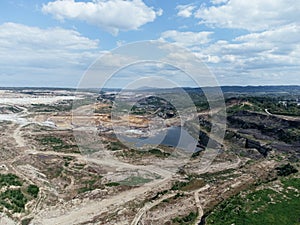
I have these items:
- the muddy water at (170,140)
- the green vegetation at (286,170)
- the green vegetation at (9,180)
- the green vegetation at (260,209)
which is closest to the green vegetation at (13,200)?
the green vegetation at (9,180)

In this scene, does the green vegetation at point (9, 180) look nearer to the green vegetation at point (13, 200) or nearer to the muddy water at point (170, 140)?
the green vegetation at point (13, 200)

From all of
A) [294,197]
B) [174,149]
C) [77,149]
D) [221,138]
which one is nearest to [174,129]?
[221,138]

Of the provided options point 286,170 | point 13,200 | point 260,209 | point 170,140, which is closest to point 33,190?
point 13,200

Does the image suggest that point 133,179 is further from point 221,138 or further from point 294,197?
point 221,138

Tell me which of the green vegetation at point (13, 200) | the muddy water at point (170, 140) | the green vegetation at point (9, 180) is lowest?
the muddy water at point (170, 140)

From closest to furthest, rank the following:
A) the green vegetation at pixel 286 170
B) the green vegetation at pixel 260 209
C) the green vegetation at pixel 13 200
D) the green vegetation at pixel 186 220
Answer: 1. the green vegetation at pixel 260 209
2. the green vegetation at pixel 186 220
3. the green vegetation at pixel 13 200
4. the green vegetation at pixel 286 170

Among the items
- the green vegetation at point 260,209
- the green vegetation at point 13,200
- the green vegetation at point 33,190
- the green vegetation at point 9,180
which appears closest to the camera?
the green vegetation at point 260,209
